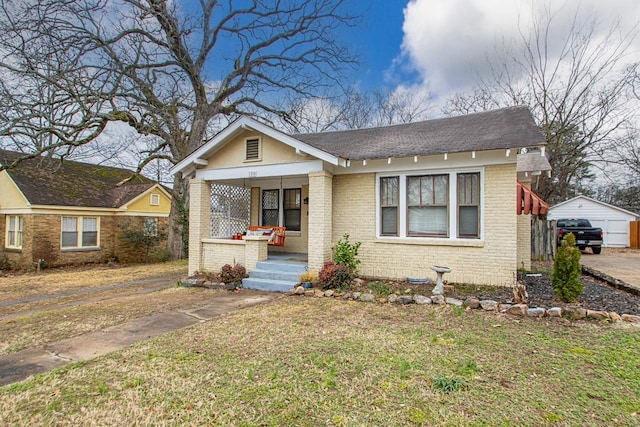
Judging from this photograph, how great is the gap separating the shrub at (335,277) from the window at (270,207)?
180 inches

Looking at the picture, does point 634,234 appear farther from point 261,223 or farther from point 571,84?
point 261,223

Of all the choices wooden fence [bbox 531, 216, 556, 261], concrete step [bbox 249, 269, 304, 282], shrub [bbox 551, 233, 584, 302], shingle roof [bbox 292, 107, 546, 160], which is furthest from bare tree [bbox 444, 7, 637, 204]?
concrete step [bbox 249, 269, 304, 282]

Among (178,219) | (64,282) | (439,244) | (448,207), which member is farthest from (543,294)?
(178,219)

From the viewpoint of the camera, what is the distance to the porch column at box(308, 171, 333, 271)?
30.3 feet

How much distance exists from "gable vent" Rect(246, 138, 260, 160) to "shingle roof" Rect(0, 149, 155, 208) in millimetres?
10248

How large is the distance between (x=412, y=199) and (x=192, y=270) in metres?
7.07

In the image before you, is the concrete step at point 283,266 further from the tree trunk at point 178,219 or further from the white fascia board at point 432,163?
the tree trunk at point 178,219

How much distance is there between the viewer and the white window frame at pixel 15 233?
17.0 metres

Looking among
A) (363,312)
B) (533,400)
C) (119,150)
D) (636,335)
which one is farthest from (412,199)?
(119,150)

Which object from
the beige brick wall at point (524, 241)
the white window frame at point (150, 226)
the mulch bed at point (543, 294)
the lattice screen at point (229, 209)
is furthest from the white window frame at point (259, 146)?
the white window frame at point (150, 226)

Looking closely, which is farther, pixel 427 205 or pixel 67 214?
pixel 67 214

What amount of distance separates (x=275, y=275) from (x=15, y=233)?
16.0 meters

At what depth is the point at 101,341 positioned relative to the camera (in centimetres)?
533

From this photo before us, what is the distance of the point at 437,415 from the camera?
3.16m
